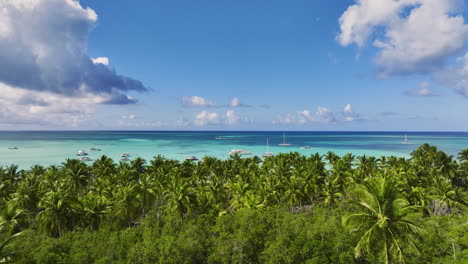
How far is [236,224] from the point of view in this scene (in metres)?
38.0

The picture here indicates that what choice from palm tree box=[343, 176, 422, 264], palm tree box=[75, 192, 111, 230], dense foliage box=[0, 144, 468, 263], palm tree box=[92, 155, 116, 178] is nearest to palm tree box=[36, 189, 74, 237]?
dense foliage box=[0, 144, 468, 263]

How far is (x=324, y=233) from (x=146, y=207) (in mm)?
37167

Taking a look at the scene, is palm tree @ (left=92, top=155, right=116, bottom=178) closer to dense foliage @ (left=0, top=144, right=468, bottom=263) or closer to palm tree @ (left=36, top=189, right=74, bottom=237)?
dense foliage @ (left=0, top=144, right=468, bottom=263)

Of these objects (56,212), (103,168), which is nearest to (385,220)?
(56,212)

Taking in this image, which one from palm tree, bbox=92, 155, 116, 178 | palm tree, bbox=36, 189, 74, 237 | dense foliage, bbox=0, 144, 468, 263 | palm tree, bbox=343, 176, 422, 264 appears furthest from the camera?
palm tree, bbox=92, 155, 116, 178


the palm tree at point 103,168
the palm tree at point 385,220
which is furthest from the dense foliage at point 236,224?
the palm tree at point 103,168

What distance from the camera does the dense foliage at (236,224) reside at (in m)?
25.7

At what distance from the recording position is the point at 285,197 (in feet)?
165

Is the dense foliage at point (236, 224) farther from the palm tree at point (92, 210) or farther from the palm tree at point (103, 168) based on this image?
the palm tree at point (103, 168)

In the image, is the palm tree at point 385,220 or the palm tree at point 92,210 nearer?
the palm tree at point 385,220

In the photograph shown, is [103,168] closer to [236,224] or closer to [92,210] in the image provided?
[92,210]

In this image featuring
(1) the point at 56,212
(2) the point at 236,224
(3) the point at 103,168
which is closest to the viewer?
(1) the point at 56,212

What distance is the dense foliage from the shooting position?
1012 inches

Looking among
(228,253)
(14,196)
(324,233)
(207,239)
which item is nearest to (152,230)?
(207,239)
